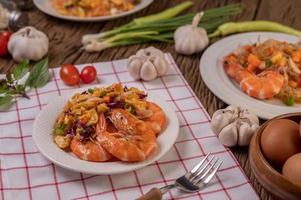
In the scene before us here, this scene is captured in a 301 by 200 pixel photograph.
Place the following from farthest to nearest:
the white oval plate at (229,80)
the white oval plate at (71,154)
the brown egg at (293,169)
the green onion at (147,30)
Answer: the green onion at (147,30) < the white oval plate at (229,80) < the white oval plate at (71,154) < the brown egg at (293,169)

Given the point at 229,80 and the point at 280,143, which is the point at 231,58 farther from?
the point at 280,143

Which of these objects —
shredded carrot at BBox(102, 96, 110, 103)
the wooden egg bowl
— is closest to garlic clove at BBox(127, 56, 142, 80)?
shredded carrot at BBox(102, 96, 110, 103)

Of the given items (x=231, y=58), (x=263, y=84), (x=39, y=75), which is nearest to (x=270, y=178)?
(x=263, y=84)

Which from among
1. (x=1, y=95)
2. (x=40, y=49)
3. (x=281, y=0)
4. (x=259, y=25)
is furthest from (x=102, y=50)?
(x=281, y=0)

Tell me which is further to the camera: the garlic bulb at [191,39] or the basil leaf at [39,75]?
the garlic bulb at [191,39]

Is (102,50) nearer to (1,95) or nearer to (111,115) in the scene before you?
(1,95)

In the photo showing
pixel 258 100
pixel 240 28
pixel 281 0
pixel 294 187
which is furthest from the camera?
pixel 281 0

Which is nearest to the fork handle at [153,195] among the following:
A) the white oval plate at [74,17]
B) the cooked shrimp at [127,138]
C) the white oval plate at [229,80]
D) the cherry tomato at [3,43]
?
the cooked shrimp at [127,138]

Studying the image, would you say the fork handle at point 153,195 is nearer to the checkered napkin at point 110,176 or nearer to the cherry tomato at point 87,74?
the checkered napkin at point 110,176
